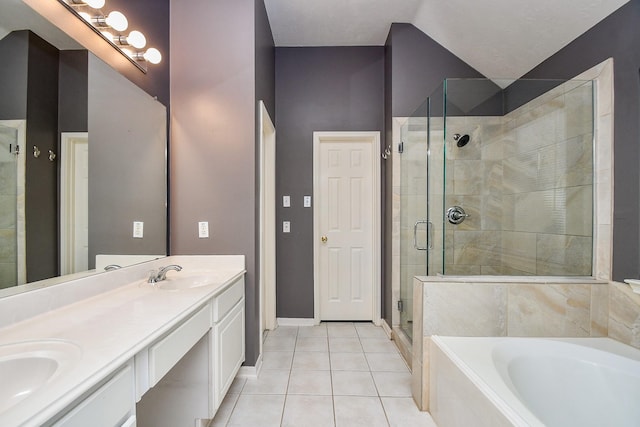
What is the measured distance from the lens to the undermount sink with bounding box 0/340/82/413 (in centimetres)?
70

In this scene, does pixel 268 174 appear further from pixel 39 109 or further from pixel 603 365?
pixel 603 365

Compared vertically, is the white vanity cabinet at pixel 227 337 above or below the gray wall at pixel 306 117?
below

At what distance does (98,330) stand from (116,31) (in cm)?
157

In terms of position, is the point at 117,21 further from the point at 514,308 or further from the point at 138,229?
the point at 514,308

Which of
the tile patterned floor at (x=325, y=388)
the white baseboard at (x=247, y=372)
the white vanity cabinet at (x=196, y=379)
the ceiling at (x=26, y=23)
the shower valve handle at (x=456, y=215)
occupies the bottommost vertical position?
the tile patterned floor at (x=325, y=388)

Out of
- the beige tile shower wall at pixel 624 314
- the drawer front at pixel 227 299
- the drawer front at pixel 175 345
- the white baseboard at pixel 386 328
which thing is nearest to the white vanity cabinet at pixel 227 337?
the drawer front at pixel 227 299

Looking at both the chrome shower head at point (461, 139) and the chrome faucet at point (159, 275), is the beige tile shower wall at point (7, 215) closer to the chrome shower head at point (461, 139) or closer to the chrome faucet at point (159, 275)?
the chrome faucet at point (159, 275)

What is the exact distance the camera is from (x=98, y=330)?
2.95ft

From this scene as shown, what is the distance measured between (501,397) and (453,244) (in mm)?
1151

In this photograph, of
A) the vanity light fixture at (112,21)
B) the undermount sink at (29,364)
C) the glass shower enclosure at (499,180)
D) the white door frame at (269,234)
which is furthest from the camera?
the white door frame at (269,234)

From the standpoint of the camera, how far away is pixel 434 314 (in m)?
1.56

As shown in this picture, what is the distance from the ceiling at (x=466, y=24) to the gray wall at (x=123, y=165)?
5.03ft

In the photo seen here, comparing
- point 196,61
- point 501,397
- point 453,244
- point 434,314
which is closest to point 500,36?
point 453,244

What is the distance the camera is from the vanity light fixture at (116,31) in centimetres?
127
